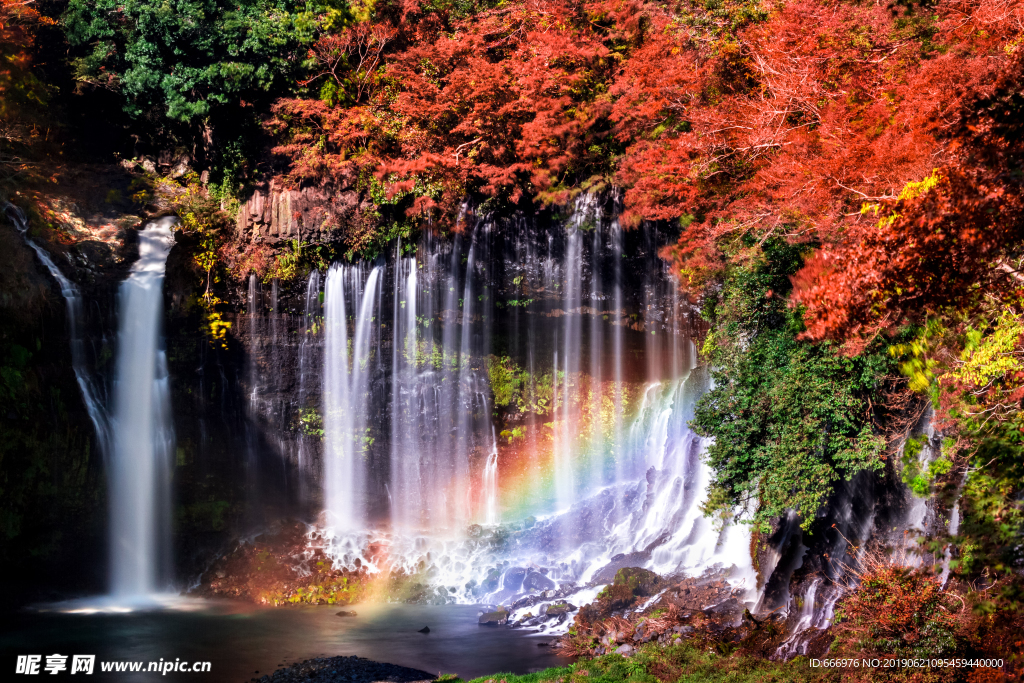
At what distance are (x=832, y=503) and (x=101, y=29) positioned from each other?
19.4m

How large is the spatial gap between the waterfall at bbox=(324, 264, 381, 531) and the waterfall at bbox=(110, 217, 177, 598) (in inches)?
152

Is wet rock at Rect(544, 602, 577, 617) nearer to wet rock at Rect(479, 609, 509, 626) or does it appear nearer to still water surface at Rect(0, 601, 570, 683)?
still water surface at Rect(0, 601, 570, 683)

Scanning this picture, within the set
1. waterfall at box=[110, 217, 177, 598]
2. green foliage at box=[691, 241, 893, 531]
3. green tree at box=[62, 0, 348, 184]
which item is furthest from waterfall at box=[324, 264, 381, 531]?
green foliage at box=[691, 241, 893, 531]

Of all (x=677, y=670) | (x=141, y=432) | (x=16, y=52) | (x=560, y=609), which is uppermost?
(x=16, y=52)

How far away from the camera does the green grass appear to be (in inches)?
338

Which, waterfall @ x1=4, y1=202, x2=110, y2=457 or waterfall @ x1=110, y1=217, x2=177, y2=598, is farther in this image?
waterfall @ x1=110, y1=217, x2=177, y2=598

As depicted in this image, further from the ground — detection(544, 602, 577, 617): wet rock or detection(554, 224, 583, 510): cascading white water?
detection(554, 224, 583, 510): cascading white water

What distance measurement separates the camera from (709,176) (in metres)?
11.9

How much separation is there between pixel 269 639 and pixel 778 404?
399 inches

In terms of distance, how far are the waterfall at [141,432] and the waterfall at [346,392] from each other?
3.87 m

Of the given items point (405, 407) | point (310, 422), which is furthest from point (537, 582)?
point (310, 422)

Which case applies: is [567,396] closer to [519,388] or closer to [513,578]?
[519,388]

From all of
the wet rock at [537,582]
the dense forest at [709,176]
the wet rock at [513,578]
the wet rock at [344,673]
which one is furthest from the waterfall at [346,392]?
the wet rock at [344,673]

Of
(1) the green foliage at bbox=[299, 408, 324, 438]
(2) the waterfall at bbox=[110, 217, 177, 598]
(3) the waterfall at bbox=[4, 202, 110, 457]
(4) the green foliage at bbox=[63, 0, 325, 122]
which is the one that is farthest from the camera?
(1) the green foliage at bbox=[299, 408, 324, 438]
